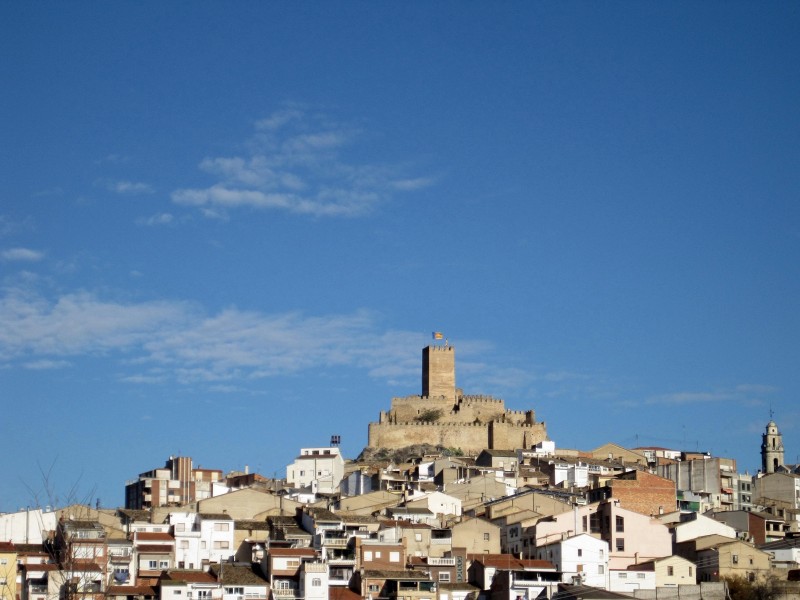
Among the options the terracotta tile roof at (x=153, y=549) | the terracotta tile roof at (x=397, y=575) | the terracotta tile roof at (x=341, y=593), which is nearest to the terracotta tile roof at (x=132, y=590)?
the terracotta tile roof at (x=153, y=549)

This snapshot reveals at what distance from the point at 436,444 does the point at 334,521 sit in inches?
2284

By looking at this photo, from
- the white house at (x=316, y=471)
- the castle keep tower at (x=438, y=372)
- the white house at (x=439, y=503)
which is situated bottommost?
the white house at (x=439, y=503)

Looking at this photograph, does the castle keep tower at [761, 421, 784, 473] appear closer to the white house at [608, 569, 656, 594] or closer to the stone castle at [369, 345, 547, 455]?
the stone castle at [369, 345, 547, 455]

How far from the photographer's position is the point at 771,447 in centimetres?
→ 13262

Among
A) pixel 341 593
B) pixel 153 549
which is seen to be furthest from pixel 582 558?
pixel 153 549

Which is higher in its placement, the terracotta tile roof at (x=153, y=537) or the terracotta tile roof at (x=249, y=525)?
the terracotta tile roof at (x=249, y=525)

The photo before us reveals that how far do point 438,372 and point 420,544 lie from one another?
67.5 meters

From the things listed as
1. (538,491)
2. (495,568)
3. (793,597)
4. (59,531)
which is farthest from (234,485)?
(793,597)

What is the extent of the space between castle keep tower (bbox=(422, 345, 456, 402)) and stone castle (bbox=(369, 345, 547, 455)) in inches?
6.1

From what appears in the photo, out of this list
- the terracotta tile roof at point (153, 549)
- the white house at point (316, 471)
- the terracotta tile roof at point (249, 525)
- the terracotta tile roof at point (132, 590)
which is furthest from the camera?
the white house at point (316, 471)

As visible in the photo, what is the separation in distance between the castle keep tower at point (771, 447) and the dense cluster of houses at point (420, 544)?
134ft

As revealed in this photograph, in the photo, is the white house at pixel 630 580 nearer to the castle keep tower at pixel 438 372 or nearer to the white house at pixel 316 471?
the white house at pixel 316 471

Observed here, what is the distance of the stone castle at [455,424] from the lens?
12694 centimetres

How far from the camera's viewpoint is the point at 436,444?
127750 millimetres
